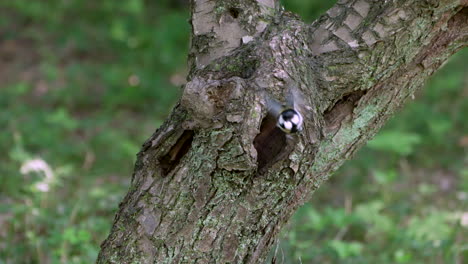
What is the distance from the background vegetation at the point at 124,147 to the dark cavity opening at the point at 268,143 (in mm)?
519

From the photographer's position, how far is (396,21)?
195 cm

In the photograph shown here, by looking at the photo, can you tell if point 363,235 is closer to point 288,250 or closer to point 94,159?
point 288,250

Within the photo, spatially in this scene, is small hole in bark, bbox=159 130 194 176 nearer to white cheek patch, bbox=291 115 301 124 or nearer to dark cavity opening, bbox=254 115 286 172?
dark cavity opening, bbox=254 115 286 172

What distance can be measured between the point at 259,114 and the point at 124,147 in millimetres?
2991

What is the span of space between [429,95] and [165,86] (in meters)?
2.81

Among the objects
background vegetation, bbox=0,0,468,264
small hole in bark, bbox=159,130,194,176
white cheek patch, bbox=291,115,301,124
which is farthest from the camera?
background vegetation, bbox=0,0,468,264

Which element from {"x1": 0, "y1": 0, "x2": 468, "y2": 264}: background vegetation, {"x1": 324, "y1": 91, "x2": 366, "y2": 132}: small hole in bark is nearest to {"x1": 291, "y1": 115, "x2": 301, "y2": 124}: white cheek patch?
{"x1": 324, "y1": 91, "x2": 366, "y2": 132}: small hole in bark

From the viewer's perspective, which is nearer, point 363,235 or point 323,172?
point 323,172

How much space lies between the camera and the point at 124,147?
461 cm

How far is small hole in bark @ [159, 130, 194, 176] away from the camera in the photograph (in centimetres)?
197

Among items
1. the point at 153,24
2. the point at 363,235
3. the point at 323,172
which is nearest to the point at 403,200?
the point at 363,235

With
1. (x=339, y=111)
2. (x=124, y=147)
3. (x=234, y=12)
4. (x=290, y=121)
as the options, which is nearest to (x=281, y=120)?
(x=290, y=121)

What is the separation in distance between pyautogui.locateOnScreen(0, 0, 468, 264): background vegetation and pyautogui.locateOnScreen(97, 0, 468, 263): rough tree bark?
41 centimetres

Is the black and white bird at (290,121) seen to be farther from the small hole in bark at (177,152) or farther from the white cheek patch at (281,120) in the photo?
the small hole in bark at (177,152)
